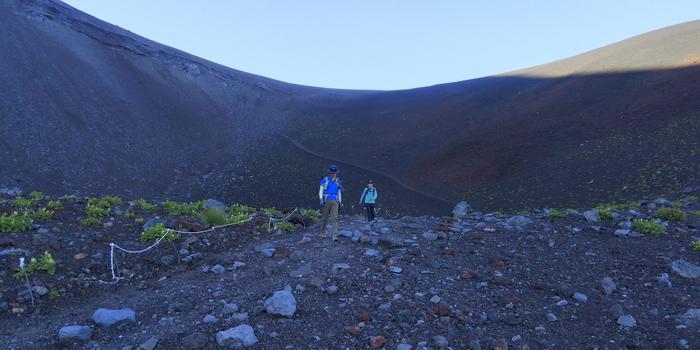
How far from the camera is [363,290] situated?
308 inches

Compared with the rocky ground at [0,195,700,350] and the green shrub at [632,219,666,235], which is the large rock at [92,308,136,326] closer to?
the rocky ground at [0,195,700,350]

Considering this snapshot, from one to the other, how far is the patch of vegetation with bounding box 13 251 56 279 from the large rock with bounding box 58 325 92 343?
7.17 feet

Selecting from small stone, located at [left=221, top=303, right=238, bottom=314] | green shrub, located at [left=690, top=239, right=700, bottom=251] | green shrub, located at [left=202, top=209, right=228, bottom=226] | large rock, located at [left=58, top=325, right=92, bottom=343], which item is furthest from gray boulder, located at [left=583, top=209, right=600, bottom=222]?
large rock, located at [left=58, top=325, right=92, bottom=343]

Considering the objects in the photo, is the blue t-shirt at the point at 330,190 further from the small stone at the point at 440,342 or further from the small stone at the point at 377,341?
the small stone at the point at 440,342

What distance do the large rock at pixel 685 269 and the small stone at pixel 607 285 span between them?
141 centimetres

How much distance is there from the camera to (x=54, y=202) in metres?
11.9

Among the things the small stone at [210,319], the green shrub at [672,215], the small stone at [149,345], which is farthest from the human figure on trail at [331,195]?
the green shrub at [672,215]

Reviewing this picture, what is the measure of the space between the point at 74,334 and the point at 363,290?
14.7 ft

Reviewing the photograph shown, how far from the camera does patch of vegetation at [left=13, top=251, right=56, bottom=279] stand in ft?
25.8

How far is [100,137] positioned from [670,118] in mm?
40319

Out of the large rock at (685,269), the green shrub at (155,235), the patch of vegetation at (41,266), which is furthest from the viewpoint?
the green shrub at (155,235)

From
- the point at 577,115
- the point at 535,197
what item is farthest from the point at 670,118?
the point at 535,197

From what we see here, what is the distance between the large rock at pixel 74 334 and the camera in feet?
20.7

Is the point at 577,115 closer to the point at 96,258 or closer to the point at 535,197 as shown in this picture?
the point at 535,197
